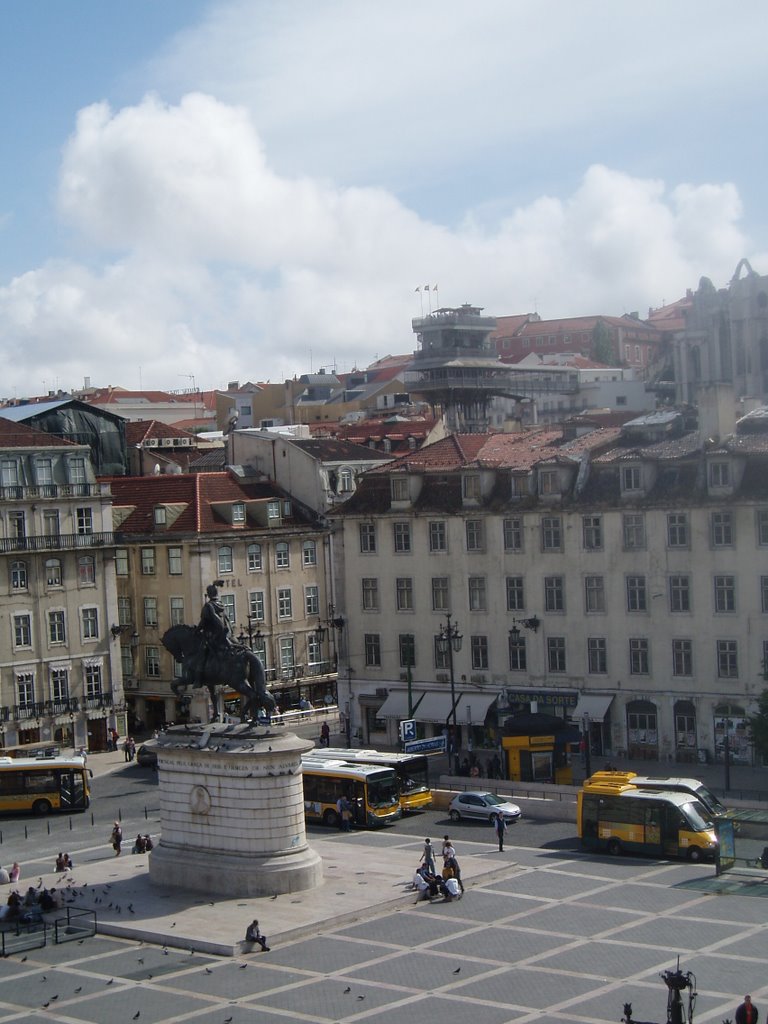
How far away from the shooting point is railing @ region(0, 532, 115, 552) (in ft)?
221

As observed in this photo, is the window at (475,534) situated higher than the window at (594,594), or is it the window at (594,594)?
the window at (475,534)

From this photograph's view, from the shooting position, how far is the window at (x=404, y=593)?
66.0 m

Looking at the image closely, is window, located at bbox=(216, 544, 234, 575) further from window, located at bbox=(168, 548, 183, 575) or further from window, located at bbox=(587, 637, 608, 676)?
window, located at bbox=(587, 637, 608, 676)

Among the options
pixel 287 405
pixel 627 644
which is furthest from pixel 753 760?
pixel 287 405

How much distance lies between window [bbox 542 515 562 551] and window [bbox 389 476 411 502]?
6808 mm

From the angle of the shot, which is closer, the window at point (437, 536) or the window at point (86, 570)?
the window at point (437, 536)

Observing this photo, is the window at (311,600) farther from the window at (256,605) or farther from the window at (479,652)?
the window at (479,652)

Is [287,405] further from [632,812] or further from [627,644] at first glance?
[632,812]

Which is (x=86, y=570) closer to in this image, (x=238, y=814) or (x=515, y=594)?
(x=515, y=594)

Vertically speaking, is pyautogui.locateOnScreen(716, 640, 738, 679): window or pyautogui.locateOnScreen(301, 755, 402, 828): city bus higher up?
pyautogui.locateOnScreen(716, 640, 738, 679): window

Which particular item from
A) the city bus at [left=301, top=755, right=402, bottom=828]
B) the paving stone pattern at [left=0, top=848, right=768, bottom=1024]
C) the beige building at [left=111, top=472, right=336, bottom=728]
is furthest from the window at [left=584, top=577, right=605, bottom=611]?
the paving stone pattern at [left=0, top=848, right=768, bottom=1024]

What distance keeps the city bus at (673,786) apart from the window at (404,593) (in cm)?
2077

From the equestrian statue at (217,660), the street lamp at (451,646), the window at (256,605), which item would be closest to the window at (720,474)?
the street lamp at (451,646)

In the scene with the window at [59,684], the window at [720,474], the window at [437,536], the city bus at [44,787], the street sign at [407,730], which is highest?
the window at [720,474]
